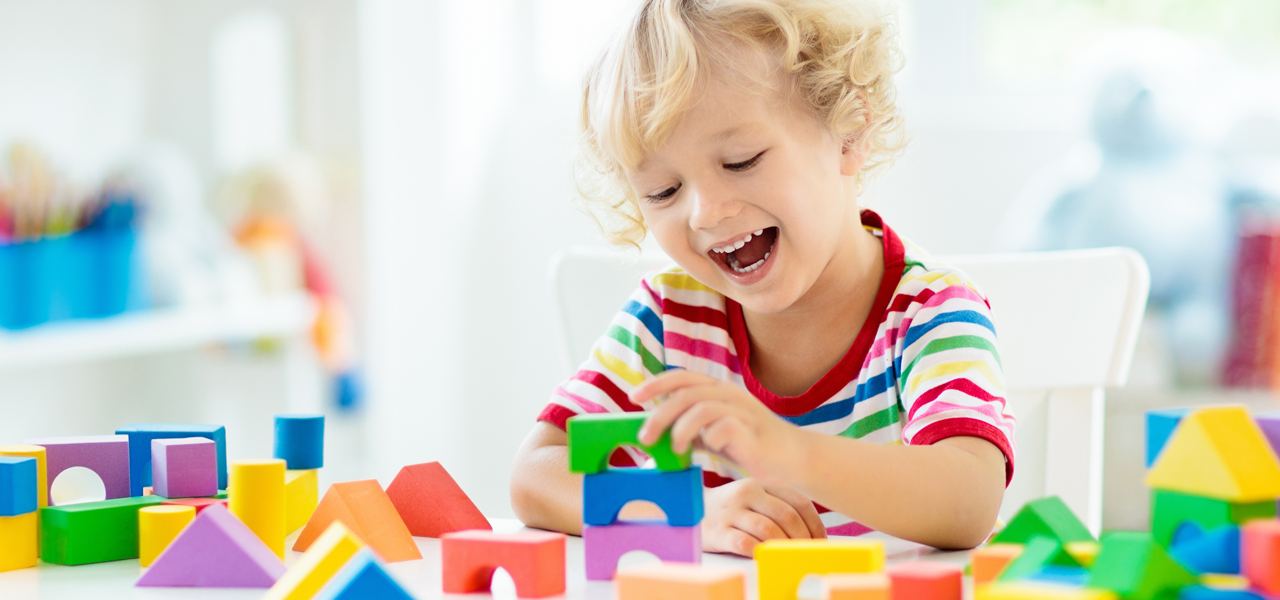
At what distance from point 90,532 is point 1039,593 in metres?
0.46

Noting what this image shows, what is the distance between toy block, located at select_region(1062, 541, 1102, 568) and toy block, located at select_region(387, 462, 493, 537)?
1.09ft

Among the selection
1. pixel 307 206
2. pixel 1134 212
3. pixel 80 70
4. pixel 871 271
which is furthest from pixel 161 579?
pixel 1134 212

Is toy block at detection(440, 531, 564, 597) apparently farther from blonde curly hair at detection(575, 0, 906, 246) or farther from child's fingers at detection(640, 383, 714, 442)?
blonde curly hair at detection(575, 0, 906, 246)

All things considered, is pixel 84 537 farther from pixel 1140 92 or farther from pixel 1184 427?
pixel 1140 92

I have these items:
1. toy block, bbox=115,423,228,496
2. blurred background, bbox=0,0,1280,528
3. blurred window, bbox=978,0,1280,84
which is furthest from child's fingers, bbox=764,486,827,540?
blurred window, bbox=978,0,1280,84

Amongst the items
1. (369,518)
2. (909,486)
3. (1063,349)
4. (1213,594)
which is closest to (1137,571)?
(1213,594)

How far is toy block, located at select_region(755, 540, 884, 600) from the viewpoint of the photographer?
43 centimetres

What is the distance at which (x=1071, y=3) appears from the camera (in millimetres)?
2020

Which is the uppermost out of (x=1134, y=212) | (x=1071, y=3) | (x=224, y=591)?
(x=1071, y=3)

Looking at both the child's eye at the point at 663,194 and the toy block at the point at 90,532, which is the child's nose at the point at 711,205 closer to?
the child's eye at the point at 663,194

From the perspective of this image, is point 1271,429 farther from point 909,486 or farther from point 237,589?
point 237,589

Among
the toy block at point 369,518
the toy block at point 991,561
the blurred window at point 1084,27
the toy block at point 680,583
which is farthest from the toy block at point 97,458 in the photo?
the blurred window at point 1084,27

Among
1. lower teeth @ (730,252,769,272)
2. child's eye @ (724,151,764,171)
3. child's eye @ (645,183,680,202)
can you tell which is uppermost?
child's eye @ (724,151,764,171)

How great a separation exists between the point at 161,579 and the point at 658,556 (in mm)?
226
